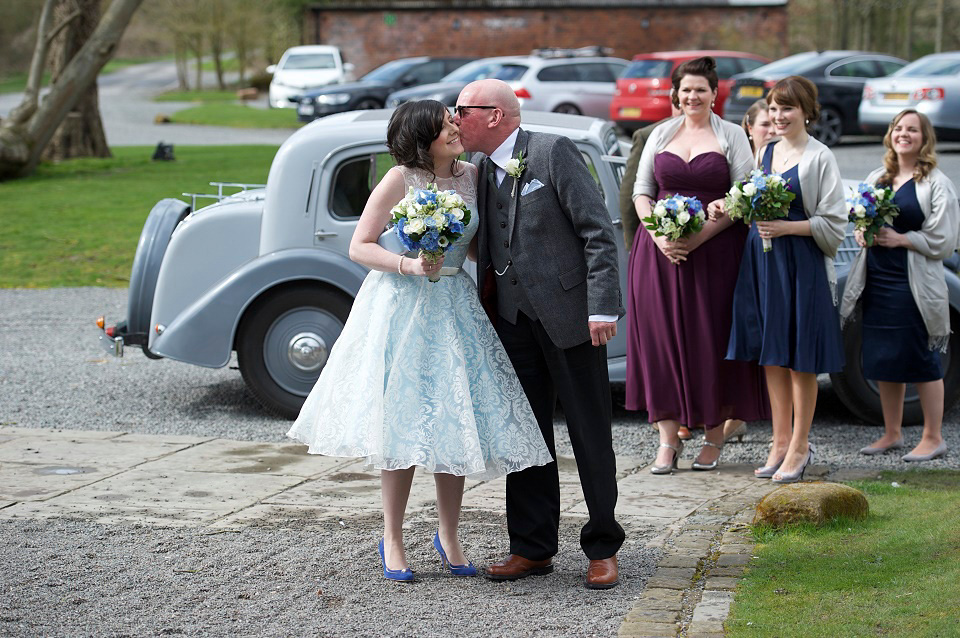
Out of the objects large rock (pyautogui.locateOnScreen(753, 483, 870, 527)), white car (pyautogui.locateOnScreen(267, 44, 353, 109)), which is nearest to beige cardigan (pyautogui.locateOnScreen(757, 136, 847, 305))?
large rock (pyautogui.locateOnScreen(753, 483, 870, 527))

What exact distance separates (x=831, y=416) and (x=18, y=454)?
5.09 meters

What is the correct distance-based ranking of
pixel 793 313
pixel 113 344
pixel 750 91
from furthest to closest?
pixel 750 91 → pixel 113 344 → pixel 793 313

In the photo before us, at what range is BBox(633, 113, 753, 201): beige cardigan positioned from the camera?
6473 millimetres

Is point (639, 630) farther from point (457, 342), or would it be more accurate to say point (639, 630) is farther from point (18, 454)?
point (18, 454)

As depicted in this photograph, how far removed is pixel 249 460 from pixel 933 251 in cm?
405

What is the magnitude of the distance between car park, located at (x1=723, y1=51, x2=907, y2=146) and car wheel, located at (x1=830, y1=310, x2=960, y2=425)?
14734mm

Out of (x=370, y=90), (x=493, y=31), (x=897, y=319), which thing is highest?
(x=493, y=31)

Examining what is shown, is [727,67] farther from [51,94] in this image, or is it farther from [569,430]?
[569,430]

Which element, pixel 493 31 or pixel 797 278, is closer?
pixel 797 278

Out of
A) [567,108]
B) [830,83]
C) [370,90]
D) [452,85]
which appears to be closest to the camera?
[830,83]

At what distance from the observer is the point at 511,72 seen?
2758cm

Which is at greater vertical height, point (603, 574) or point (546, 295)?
point (546, 295)

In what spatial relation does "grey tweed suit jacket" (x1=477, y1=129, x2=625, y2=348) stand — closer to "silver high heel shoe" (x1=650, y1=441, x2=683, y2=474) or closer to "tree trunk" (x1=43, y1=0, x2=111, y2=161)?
"silver high heel shoe" (x1=650, y1=441, x2=683, y2=474)

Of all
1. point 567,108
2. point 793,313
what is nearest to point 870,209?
point 793,313
